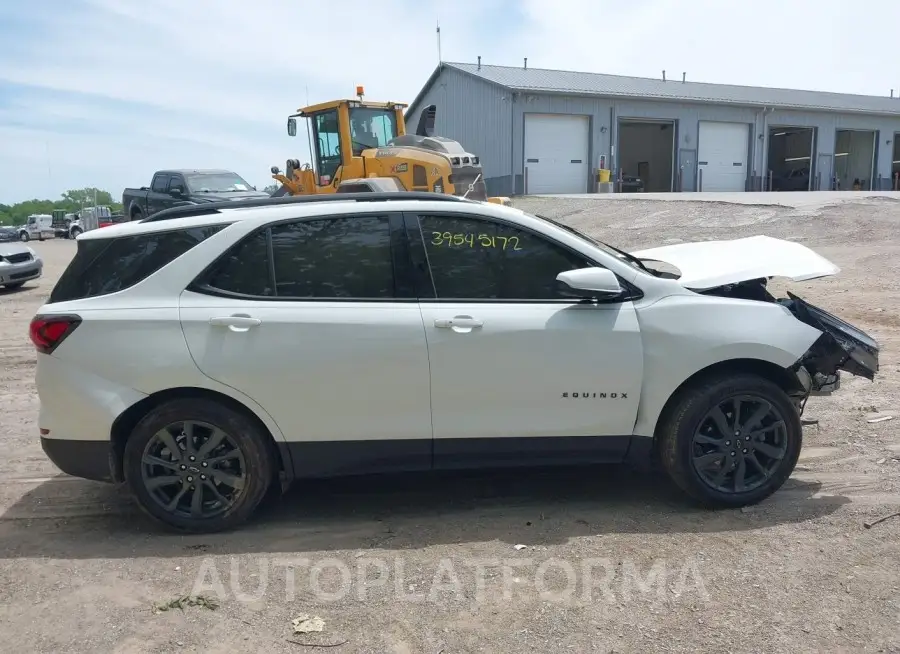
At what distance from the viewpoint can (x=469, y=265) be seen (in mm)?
4047

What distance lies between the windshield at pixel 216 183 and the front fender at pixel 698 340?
16.3 metres

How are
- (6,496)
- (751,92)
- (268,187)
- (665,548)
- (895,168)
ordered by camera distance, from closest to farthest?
1. (665,548)
2. (6,496)
3. (268,187)
4. (751,92)
5. (895,168)

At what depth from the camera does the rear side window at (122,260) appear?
396 centimetres

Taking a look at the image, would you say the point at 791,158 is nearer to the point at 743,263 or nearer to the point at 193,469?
the point at 743,263

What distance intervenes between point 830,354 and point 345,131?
12686mm

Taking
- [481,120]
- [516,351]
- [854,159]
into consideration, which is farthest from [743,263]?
[854,159]

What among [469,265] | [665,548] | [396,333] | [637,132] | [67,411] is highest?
[637,132]

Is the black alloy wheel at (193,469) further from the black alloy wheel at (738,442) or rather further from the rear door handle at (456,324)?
the black alloy wheel at (738,442)

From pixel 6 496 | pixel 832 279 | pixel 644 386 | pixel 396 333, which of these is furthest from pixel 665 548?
pixel 832 279

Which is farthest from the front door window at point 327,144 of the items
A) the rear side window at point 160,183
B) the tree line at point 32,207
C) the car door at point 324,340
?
the tree line at point 32,207

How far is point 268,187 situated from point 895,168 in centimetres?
3608

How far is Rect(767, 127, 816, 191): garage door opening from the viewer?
3584cm

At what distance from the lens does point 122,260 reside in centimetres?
400

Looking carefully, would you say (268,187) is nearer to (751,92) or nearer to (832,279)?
(832,279)
